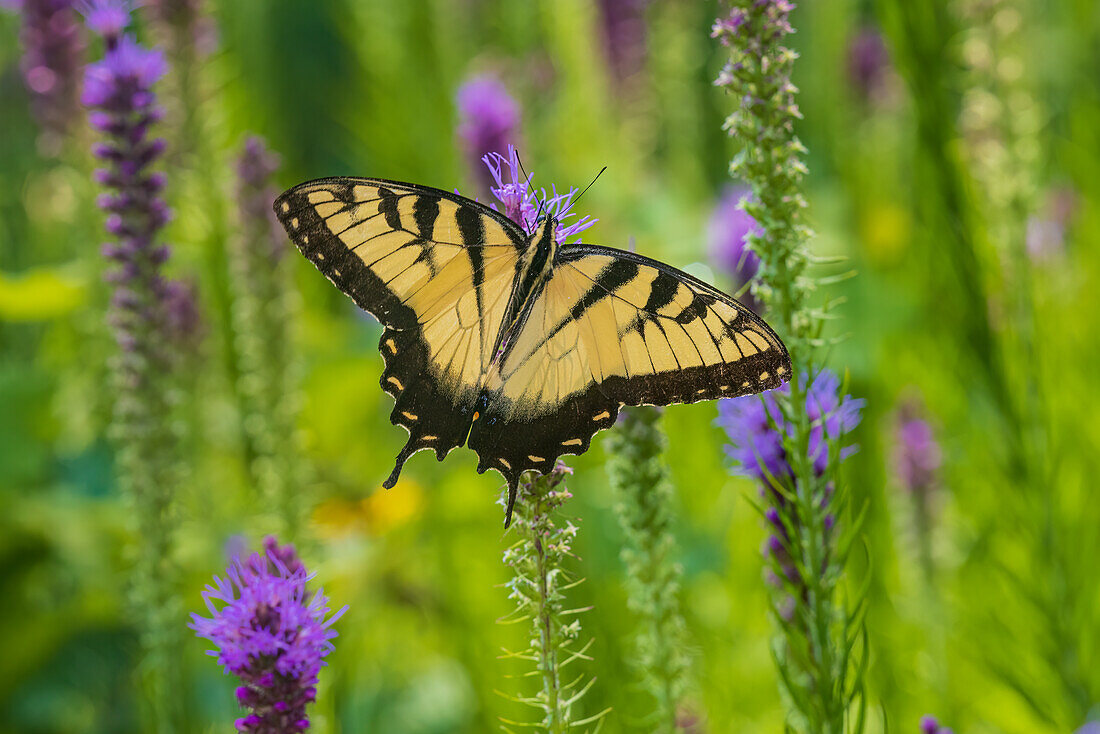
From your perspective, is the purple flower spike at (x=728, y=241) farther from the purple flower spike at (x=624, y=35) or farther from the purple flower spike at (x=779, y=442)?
the purple flower spike at (x=779, y=442)

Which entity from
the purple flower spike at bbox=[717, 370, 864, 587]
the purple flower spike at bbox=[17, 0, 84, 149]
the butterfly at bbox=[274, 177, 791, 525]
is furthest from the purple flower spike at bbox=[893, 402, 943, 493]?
the purple flower spike at bbox=[17, 0, 84, 149]

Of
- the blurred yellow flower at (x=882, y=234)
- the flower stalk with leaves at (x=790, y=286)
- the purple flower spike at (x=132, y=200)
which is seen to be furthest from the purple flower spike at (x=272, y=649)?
the blurred yellow flower at (x=882, y=234)

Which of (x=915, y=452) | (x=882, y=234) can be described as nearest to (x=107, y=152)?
(x=915, y=452)

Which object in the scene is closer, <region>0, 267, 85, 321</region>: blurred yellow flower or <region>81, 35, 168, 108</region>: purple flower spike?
<region>81, 35, 168, 108</region>: purple flower spike

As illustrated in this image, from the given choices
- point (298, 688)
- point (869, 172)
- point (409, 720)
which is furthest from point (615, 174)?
point (298, 688)

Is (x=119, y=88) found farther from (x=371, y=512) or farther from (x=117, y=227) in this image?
(x=371, y=512)

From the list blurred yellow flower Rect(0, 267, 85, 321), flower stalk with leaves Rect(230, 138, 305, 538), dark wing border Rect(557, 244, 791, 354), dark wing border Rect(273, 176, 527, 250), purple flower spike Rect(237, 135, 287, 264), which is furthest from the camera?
blurred yellow flower Rect(0, 267, 85, 321)

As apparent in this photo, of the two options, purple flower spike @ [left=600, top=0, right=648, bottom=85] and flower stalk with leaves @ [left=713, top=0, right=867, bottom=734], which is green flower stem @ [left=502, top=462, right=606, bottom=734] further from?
purple flower spike @ [left=600, top=0, right=648, bottom=85]
